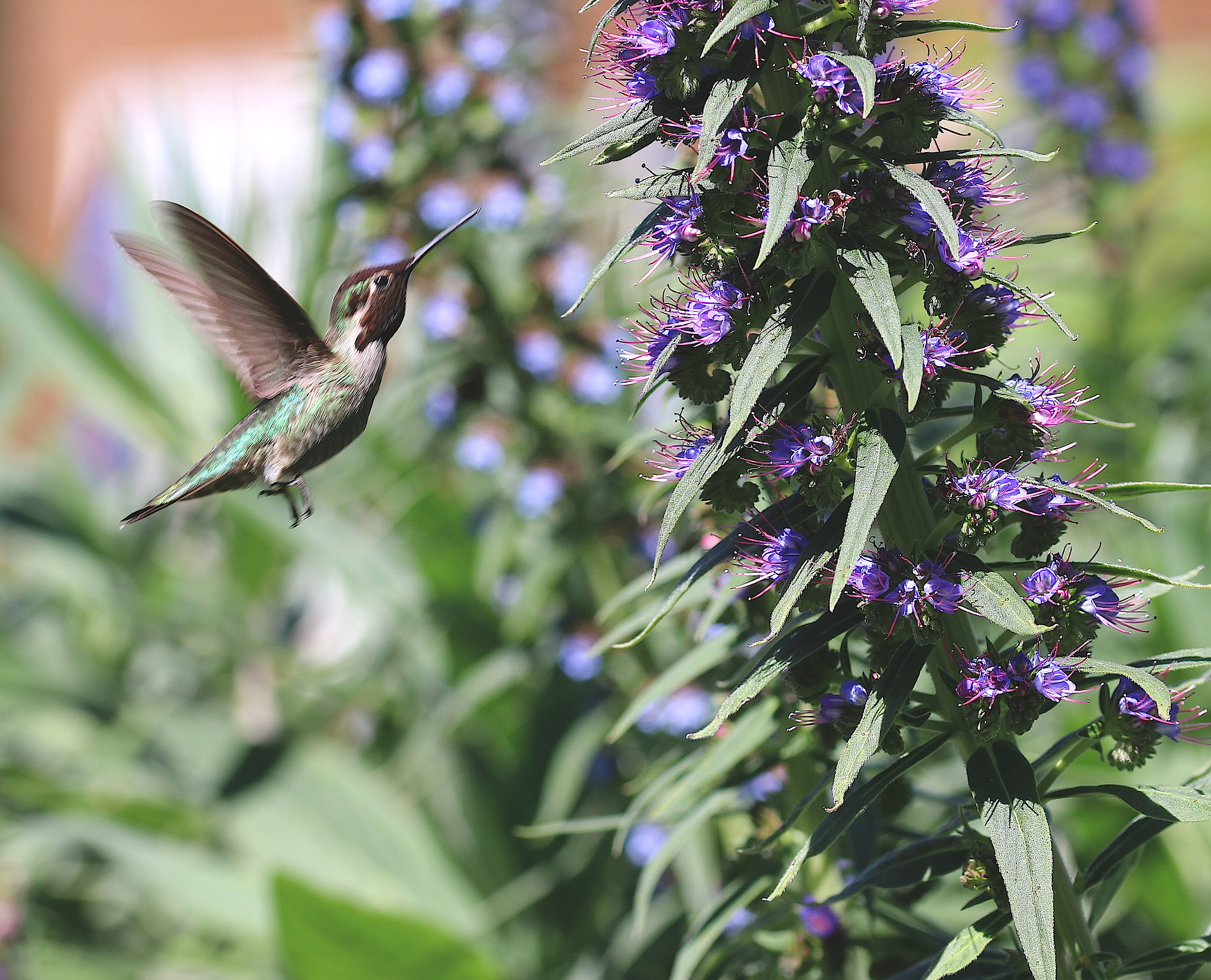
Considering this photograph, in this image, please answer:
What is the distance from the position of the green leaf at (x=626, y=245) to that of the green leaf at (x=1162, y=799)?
1.85 ft

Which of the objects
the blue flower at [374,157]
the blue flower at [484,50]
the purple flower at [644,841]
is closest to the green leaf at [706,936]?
the purple flower at [644,841]

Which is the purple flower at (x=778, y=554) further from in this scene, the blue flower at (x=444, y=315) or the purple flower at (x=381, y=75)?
the purple flower at (x=381, y=75)

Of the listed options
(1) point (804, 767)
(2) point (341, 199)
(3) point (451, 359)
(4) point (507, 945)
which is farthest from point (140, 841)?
(1) point (804, 767)

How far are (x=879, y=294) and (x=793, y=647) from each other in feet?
1.08

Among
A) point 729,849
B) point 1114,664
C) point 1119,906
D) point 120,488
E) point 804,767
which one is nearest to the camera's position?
point 1114,664

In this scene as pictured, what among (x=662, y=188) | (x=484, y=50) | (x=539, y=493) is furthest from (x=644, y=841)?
(x=484, y=50)

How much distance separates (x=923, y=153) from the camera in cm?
112

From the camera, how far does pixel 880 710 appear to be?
3.39ft

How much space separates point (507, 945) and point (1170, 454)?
195cm

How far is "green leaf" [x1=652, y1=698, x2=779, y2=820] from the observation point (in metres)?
1.28

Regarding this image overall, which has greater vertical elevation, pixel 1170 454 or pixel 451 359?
pixel 451 359

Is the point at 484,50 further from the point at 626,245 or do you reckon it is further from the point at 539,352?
the point at 626,245

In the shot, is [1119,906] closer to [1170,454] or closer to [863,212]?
[1170,454]

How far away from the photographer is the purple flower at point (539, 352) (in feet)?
7.98
